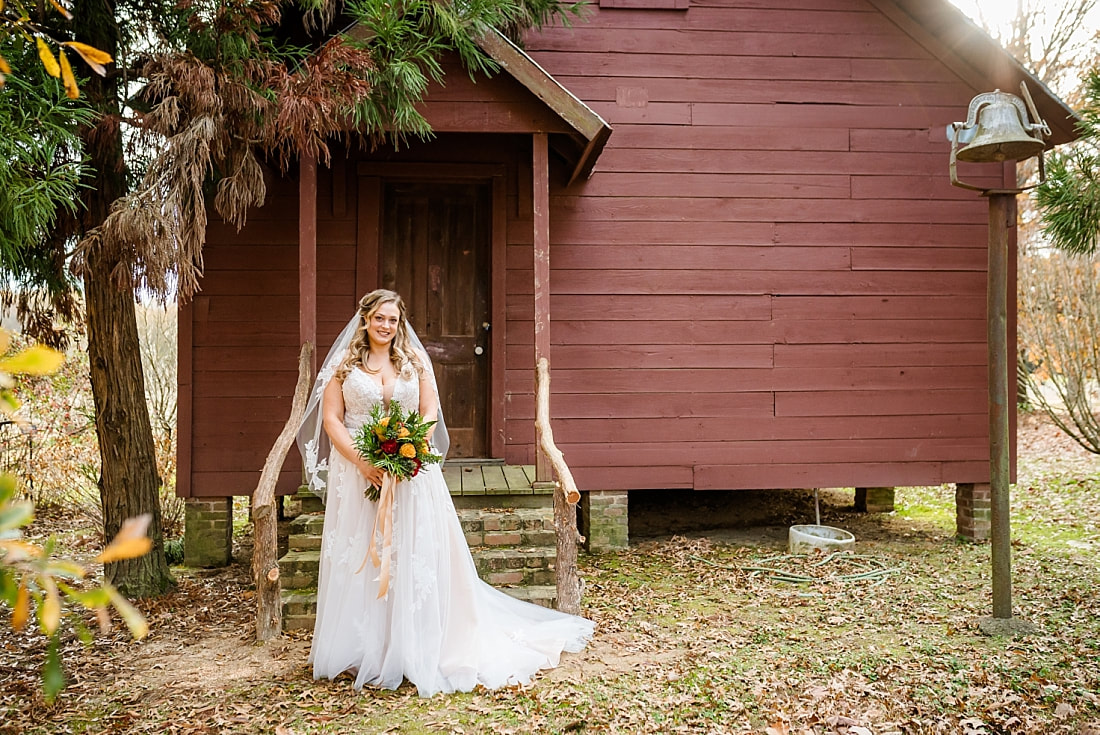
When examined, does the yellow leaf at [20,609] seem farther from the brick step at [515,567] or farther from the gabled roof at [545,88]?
the gabled roof at [545,88]

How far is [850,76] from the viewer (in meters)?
7.56

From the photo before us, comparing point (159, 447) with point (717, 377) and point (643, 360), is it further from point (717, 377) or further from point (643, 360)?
point (717, 377)

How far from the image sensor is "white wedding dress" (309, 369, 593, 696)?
13.8ft

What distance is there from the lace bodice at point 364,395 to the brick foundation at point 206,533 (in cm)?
318

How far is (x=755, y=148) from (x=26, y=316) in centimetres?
613

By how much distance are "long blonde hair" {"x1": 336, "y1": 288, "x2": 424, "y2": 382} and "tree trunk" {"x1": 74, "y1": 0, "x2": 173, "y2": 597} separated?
2.11 m

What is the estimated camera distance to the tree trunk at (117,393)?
5674 mm

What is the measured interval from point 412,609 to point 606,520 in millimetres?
3367

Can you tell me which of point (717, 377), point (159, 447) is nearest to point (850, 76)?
point (717, 377)

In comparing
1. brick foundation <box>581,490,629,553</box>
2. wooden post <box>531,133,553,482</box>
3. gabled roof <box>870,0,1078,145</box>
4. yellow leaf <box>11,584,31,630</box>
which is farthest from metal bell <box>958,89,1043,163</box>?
yellow leaf <box>11,584,31,630</box>

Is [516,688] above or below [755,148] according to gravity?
below

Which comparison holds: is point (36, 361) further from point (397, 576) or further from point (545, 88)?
point (545, 88)

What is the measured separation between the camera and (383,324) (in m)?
4.51

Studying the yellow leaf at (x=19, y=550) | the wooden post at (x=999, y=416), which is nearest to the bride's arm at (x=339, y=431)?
the yellow leaf at (x=19, y=550)
